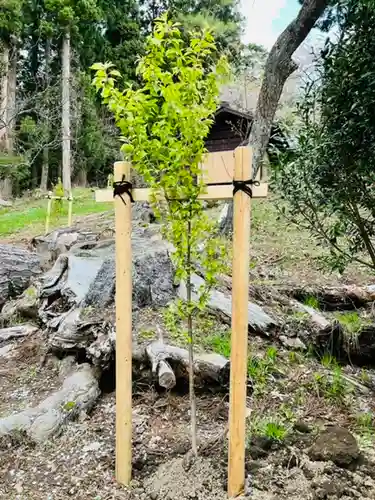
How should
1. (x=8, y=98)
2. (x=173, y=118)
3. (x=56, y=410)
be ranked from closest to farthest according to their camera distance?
(x=173, y=118) < (x=56, y=410) < (x=8, y=98)

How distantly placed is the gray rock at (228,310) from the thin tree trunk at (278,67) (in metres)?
2.00

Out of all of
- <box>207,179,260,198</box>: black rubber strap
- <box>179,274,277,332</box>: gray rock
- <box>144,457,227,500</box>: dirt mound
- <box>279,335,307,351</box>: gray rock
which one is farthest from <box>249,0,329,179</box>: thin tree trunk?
<box>144,457,227,500</box>: dirt mound

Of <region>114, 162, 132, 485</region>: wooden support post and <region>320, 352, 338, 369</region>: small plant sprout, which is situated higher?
<region>114, 162, 132, 485</region>: wooden support post

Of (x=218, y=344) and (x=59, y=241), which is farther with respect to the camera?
(x=59, y=241)

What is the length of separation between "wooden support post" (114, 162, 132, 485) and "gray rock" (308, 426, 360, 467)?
88 cm

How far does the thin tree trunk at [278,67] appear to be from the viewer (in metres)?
5.52

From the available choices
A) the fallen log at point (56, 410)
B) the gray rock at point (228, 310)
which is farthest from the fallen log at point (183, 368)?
the gray rock at point (228, 310)

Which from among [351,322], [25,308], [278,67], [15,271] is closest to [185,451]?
[351,322]

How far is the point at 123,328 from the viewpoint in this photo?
2172 millimetres

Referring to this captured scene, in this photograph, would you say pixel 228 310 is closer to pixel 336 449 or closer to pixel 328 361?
pixel 328 361

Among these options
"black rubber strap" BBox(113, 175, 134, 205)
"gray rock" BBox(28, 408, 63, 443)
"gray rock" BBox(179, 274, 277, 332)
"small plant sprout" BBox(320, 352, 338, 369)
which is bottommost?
"gray rock" BBox(28, 408, 63, 443)

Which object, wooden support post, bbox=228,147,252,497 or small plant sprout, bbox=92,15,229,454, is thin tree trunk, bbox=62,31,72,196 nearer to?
small plant sprout, bbox=92,15,229,454

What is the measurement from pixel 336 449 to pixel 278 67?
511 cm

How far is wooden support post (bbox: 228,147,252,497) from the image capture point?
196 cm
